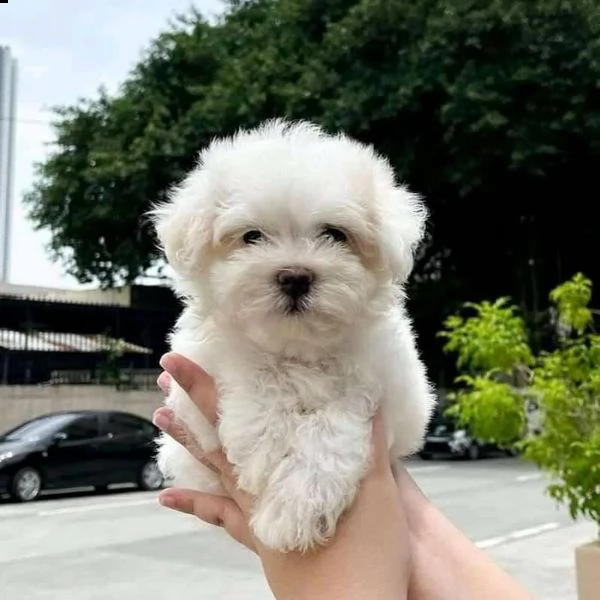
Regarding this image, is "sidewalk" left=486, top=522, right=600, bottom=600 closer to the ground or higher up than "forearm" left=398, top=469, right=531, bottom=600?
closer to the ground

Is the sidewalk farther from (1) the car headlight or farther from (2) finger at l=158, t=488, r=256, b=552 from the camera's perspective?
(1) the car headlight

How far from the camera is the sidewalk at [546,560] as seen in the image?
7.36 meters

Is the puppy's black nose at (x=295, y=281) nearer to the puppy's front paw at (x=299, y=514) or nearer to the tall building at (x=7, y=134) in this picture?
the puppy's front paw at (x=299, y=514)

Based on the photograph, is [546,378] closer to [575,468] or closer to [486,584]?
[575,468]

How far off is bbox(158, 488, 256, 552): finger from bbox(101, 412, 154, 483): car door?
42.6ft

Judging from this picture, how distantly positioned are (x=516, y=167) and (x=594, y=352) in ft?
44.2

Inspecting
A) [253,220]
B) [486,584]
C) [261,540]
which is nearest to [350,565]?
[261,540]

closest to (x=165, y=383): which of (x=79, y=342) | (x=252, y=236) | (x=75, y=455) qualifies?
(x=252, y=236)

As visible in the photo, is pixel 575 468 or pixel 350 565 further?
pixel 575 468

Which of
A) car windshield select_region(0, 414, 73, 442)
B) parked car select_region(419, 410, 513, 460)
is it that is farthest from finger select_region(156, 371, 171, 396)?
parked car select_region(419, 410, 513, 460)

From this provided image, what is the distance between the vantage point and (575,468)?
5281mm

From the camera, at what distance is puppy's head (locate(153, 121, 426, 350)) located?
1.92m

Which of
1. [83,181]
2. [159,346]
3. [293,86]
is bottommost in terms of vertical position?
[159,346]

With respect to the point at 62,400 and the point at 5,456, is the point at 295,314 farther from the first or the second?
the point at 62,400
